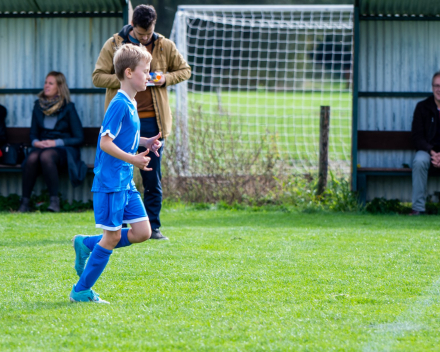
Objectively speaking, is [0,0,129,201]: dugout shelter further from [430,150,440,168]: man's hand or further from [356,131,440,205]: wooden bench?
[430,150,440,168]: man's hand

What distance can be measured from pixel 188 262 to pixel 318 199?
4328mm

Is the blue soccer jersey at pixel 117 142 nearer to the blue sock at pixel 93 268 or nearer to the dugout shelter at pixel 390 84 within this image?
the blue sock at pixel 93 268

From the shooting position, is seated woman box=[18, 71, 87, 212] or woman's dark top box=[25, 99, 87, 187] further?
woman's dark top box=[25, 99, 87, 187]

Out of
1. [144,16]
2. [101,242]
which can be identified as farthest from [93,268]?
[144,16]

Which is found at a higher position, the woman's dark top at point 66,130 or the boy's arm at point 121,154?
the woman's dark top at point 66,130

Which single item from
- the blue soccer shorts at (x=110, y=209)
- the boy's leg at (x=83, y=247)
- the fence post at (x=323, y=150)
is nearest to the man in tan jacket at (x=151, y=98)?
the boy's leg at (x=83, y=247)

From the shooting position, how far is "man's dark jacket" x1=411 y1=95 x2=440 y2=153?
877cm

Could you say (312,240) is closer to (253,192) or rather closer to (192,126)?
(253,192)

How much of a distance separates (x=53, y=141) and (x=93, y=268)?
525 cm

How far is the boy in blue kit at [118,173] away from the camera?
13.0ft

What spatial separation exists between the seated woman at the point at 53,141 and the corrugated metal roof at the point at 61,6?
3.39ft

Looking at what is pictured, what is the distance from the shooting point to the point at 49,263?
17.2 feet

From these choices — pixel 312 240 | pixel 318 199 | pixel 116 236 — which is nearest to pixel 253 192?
pixel 318 199

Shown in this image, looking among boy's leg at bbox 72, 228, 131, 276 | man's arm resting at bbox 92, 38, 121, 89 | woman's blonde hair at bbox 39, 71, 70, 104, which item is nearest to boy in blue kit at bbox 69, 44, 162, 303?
boy's leg at bbox 72, 228, 131, 276
